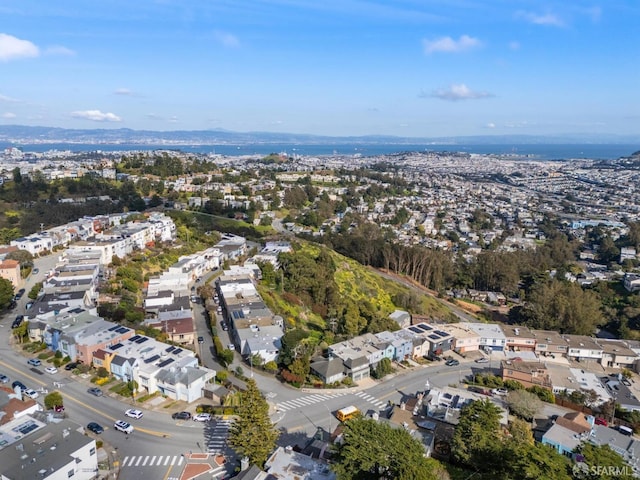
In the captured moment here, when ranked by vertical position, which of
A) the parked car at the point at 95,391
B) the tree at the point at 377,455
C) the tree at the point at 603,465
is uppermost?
the tree at the point at 603,465

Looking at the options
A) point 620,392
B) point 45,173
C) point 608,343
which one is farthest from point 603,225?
point 45,173

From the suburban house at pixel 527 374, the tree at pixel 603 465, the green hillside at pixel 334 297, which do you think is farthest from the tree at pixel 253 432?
the suburban house at pixel 527 374

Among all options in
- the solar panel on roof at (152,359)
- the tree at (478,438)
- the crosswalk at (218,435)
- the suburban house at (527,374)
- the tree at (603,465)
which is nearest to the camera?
the tree at (603,465)

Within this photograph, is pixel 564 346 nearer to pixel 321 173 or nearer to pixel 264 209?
pixel 264 209

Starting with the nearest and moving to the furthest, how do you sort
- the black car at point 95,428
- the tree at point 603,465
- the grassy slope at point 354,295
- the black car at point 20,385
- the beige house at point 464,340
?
the tree at point 603,465, the black car at point 95,428, the black car at point 20,385, the beige house at point 464,340, the grassy slope at point 354,295

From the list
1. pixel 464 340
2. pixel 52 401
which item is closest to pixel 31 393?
pixel 52 401

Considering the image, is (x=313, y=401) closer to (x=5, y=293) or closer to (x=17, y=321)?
(x=17, y=321)

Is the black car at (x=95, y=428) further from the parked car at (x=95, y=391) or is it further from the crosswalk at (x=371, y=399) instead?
the crosswalk at (x=371, y=399)
